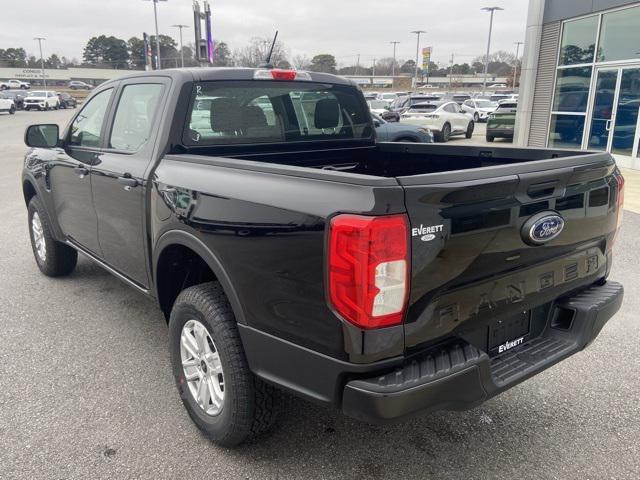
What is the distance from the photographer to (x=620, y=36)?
12797 mm

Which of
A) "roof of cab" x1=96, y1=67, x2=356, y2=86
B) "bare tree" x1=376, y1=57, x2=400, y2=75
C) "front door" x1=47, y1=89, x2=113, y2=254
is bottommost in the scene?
"front door" x1=47, y1=89, x2=113, y2=254

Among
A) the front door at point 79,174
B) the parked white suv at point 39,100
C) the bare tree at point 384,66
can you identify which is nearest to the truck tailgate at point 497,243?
the front door at point 79,174

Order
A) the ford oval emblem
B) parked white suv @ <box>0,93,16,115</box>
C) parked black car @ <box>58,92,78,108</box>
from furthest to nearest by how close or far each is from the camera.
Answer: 1. parked black car @ <box>58,92,78,108</box>
2. parked white suv @ <box>0,93,16,115</box>
3. the ford oval emblem

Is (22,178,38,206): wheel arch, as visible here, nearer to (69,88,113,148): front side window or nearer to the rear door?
(69,88,113,148): front side window

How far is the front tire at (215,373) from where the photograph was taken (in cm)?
250

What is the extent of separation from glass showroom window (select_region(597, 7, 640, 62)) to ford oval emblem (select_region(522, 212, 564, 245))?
1233 cm

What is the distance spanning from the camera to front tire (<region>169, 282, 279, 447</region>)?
8.20 feet

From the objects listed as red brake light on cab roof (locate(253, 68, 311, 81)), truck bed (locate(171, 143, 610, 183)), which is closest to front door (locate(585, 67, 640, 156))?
truck bed (locate(171, 143, 610, 183))

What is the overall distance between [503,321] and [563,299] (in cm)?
49

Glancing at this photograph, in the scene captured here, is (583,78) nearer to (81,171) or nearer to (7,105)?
(81,171)

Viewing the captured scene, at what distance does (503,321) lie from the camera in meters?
2.37

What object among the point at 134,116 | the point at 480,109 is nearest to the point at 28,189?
the point at 134,116

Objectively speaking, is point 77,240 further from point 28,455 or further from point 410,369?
point 410,369

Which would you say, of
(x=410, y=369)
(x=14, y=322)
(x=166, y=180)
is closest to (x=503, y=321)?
(x=410, y=369)
